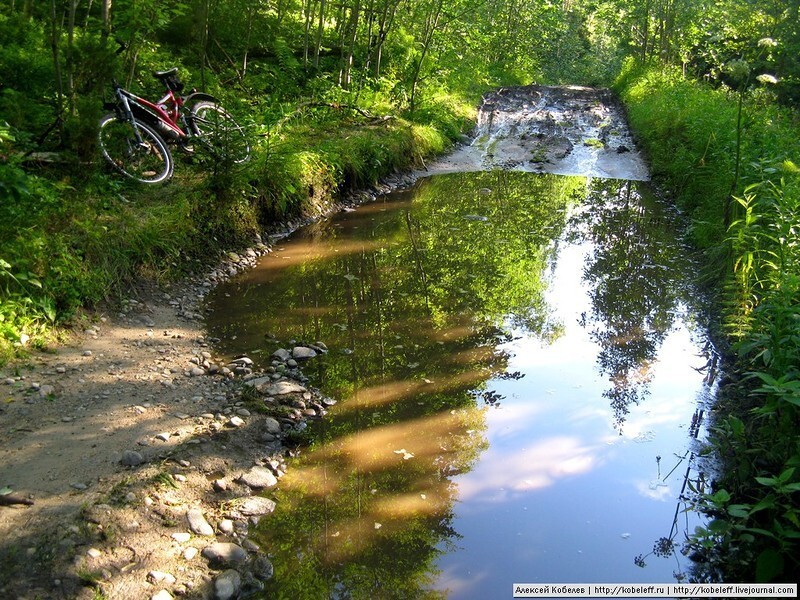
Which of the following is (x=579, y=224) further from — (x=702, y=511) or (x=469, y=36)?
(x=469, y=36)

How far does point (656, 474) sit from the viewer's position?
4.40m

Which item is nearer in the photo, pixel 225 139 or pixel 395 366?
Answer: pixel 395 366

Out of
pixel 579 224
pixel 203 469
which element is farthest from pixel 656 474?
pixel 579 224

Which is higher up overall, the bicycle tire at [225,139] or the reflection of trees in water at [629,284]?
the bicycle tire at [225,139]

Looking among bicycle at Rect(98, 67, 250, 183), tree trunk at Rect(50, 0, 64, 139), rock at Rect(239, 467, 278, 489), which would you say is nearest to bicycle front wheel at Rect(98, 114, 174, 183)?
bicycle at Rect(98, 67, 250, 183)

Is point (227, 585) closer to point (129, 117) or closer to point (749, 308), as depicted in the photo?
point (749, 308)

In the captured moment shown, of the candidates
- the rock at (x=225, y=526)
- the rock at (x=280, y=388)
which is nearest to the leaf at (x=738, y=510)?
the rock at (x=225, y=526)

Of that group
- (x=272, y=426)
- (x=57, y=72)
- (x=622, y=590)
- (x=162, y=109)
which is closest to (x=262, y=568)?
(x=272, y=426)

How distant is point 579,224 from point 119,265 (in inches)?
288

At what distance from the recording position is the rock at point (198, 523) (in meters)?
3.49

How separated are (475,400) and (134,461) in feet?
8.80

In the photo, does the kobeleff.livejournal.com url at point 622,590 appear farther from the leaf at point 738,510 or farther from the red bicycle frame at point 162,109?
the red bicycle frame at point 162,109

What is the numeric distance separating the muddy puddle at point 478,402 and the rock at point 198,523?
35 centimetres

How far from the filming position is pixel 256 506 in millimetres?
3783
